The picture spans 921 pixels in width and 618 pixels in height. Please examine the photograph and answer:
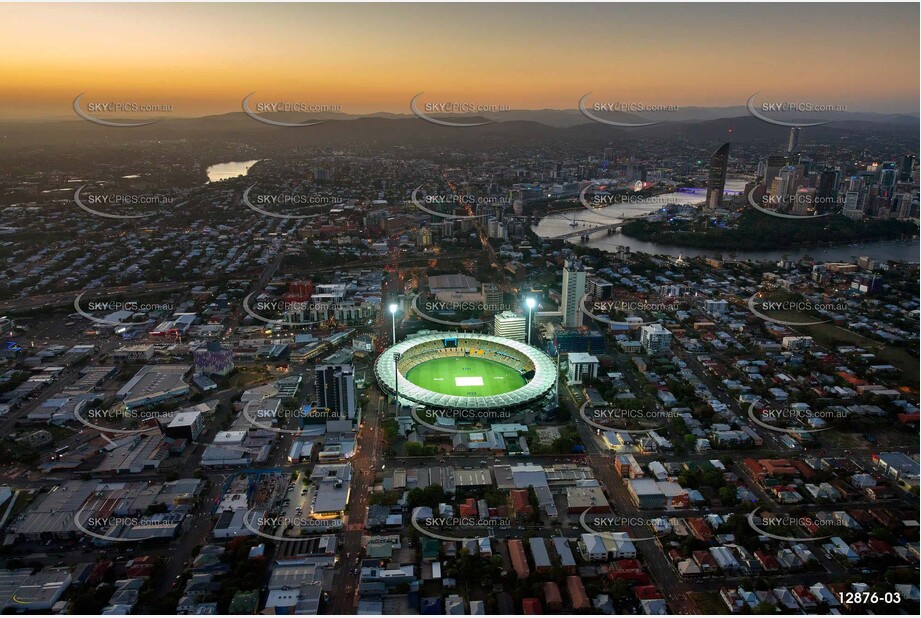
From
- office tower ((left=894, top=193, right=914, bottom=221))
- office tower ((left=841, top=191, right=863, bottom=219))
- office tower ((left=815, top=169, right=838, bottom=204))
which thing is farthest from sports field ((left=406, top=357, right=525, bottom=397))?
office tower ((left=894, top=193, right=914, bottom=221))

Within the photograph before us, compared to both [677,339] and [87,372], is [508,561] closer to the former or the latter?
[677,339]

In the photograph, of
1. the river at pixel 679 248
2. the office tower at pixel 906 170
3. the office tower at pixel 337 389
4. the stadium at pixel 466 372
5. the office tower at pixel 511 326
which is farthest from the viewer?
the office tower at pixel 906 170

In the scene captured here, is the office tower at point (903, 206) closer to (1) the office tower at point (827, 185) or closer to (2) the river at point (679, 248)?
(1) the office tower at point (827, 185)

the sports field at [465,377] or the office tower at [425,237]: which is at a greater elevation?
the office tower at [425,237]

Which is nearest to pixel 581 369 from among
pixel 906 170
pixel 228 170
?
pixel 906 170

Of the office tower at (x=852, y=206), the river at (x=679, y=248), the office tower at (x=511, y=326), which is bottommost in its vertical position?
the river at (x=679, y=248)

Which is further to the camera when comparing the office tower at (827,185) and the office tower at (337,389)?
the office tower at (827,185)

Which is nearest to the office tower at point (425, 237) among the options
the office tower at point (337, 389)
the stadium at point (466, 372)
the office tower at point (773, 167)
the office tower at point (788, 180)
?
the stadium at point (466, 372)

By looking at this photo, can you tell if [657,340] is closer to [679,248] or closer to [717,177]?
[679,248]
